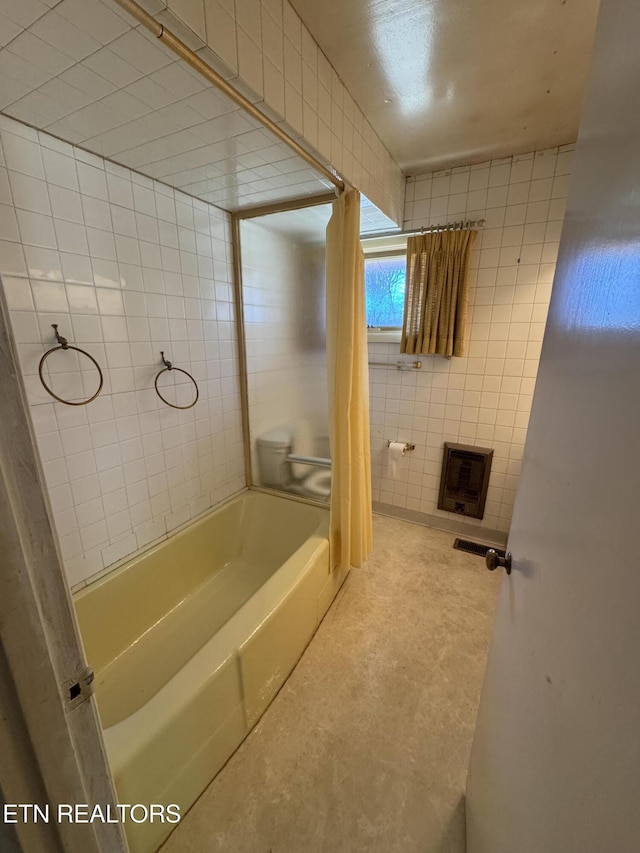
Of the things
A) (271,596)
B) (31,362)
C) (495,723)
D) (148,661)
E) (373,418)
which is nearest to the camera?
(495,723)

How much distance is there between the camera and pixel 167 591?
5.66 ft

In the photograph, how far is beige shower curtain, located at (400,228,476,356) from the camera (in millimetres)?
2051

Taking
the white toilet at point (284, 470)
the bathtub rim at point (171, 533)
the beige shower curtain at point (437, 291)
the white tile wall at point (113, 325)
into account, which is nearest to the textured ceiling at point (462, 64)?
the beige shower curtain at point (437, 291)

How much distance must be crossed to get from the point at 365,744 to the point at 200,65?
2270mm

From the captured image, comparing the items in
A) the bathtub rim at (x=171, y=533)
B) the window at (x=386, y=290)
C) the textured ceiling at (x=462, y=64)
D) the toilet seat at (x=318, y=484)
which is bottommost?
the bathtub rim at (x=171, y=533)

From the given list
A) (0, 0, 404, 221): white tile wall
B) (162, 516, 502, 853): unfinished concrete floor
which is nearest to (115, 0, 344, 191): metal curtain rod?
(0, 0, 404, 221): white tile wall

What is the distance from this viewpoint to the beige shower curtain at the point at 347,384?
154 centimetres

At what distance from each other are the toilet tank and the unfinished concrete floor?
85cm

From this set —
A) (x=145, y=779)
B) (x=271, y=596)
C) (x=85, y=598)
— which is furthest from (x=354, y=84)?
(x=145, y=779)

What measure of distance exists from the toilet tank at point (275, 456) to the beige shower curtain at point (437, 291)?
1099mm

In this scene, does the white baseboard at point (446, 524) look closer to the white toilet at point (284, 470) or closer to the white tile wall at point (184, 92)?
the white toilet at point (284, 470)

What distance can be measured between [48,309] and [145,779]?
157 centimetres

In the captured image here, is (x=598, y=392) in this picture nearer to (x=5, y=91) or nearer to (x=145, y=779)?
(x=145, y=779)

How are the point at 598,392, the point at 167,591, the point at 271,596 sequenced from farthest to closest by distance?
1. the point at 167,591
2. the point at 271,596
3. the point at 598,392
